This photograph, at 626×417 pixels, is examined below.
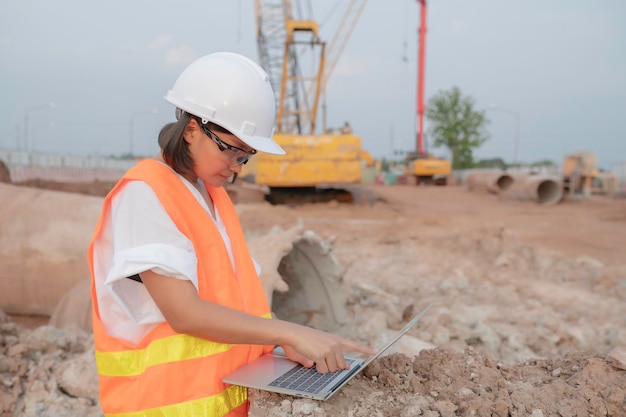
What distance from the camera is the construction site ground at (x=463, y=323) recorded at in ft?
5.21

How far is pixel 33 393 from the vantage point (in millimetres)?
2852

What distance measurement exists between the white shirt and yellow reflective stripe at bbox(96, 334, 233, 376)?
5 cm

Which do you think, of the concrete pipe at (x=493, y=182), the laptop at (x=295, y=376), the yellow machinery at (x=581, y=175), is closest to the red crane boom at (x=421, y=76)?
the concrete pipe at (x=493, y=182)

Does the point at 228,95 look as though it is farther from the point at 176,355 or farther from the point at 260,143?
the point at 176,355

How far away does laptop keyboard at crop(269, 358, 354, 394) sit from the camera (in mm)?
1423

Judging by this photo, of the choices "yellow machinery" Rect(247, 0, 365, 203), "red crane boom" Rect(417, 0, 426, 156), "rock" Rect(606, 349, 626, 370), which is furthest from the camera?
"red crane boom" Rect(417, 0, 426, 156)

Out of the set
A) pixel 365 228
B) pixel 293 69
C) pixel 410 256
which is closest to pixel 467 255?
pixel 410 256

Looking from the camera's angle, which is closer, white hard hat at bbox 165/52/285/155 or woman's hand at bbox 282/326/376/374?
woman's hand at bbox 282/326/376/374

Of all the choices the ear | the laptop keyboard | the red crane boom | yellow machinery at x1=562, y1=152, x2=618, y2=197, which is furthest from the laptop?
the red crane boom

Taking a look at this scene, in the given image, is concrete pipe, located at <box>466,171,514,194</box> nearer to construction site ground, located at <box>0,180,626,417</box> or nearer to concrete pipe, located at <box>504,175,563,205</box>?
concrete pipe, located at <box>504,175,563,205</box>

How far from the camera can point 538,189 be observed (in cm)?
1667

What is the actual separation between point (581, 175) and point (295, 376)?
18014 millimetres

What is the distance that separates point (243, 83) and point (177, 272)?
63 centimetres

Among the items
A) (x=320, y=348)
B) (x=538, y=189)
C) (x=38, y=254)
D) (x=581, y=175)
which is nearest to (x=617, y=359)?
(x=320, y=348)
